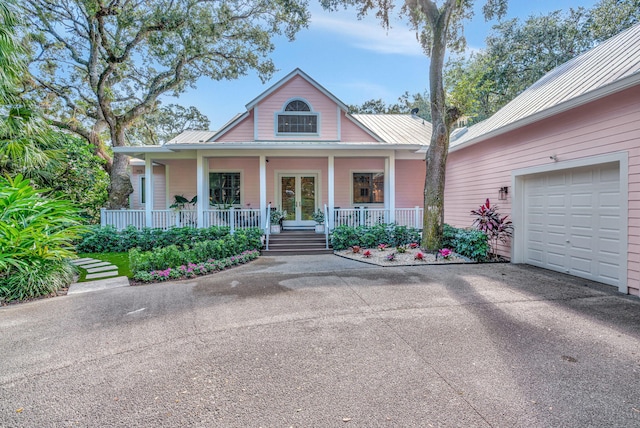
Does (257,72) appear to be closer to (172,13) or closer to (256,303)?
(172,13)

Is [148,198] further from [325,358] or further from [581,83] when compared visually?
[581,83]

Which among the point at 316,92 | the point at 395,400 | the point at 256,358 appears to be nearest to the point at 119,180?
the point at 316,92

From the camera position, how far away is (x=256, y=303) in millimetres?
4484

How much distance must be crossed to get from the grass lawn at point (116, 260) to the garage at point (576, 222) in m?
9.28

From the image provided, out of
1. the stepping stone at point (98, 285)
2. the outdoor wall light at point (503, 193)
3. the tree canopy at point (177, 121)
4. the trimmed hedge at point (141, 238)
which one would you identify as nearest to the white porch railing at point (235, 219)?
the trimmed hedge at point (141, 238)

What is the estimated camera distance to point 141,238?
931 cm

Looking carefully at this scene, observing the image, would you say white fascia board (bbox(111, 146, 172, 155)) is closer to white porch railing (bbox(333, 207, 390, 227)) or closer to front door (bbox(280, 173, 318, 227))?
front door (bbox(280, 173, 318, 227))

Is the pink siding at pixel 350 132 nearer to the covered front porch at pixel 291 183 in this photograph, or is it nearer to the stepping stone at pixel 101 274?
the covered front porch at pixel 291 183

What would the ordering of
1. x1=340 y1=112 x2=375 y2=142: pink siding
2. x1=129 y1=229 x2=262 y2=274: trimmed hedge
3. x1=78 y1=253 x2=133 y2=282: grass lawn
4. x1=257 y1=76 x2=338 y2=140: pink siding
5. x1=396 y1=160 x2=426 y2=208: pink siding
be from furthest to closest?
x1=396 y1=160 x2=426 y2=208: pink siding
x1=340 y1=112 x2=375 y2=142: pink siding
x1=257 y1=76 x2=338 y2=140: pink siding
x1=78 y1=253 x2=133 y2=282: grass lawn
x1=129 y1=229 x2=262 y2=274: trimmed hedge

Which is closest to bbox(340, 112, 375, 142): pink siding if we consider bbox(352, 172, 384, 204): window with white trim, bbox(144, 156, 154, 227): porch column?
bbox(352, 172, 384, 204): window with white trim

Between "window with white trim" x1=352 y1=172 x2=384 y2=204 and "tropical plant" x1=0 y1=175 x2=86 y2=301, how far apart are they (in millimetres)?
9205

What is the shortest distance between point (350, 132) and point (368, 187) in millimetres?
2372

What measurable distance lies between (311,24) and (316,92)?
10.0 feet

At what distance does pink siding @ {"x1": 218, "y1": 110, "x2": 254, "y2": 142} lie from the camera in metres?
11.5
